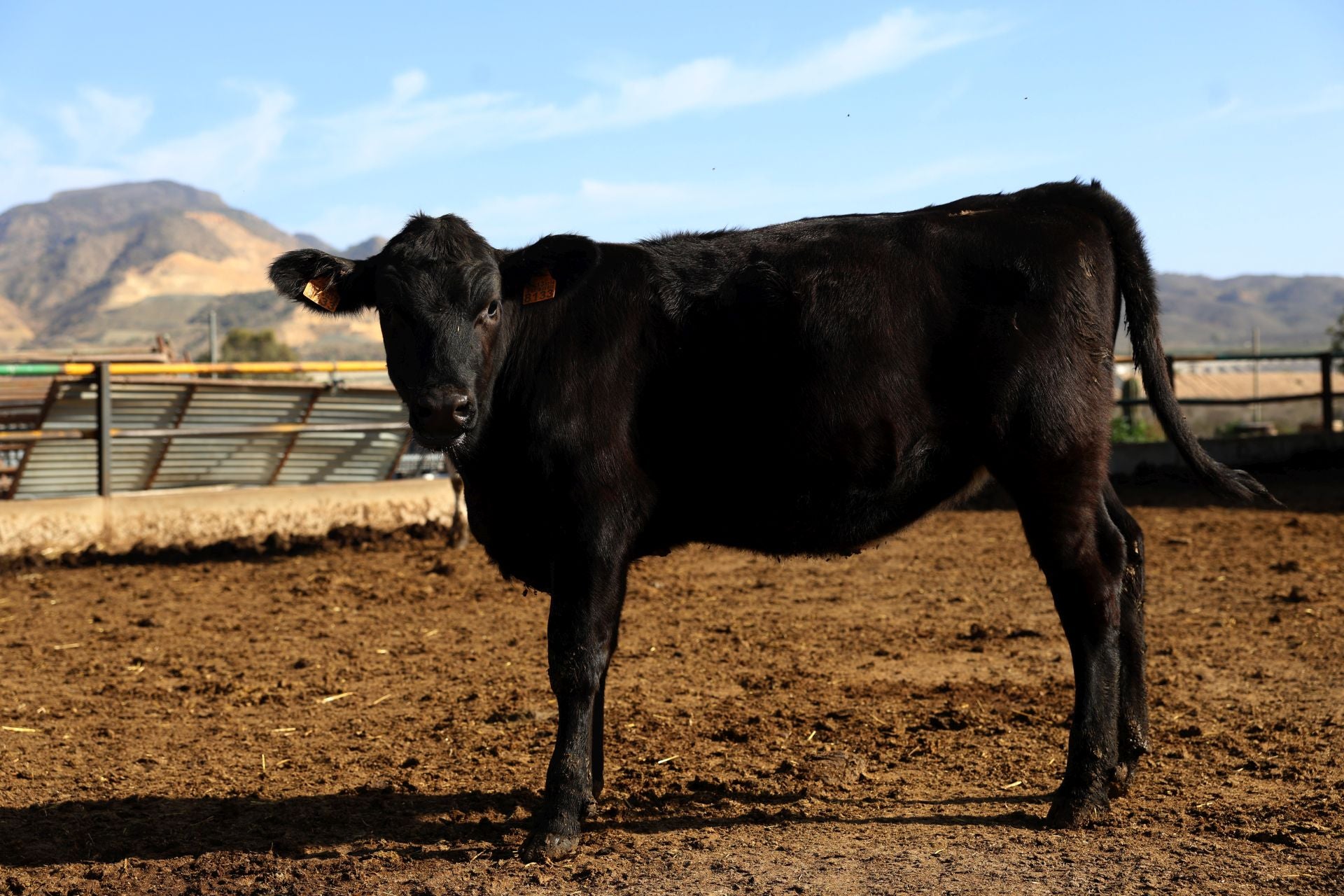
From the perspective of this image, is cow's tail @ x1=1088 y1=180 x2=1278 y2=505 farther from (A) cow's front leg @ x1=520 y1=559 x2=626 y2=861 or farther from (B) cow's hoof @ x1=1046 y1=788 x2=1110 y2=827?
(A) cow's front leg @ x1=520 y1=559 x2=626 y2=861

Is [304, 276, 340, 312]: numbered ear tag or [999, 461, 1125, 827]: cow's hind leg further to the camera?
[304, 276, 340, 312]: numbered ear tag

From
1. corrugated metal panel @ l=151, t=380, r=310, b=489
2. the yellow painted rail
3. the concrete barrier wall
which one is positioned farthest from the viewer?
corrugated metal panel @ l=151, t=380, r=310, b=489

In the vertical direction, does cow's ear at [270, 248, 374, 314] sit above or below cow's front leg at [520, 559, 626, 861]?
above

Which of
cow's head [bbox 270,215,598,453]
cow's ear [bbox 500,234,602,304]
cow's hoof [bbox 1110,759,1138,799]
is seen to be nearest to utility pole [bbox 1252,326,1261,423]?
cow's hoof [bbox 1110,759,1138,799]

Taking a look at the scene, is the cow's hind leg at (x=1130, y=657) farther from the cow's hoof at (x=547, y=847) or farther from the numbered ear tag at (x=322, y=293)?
the numbered ear tag at (x=322, y=293)

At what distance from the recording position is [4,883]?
12.2ft

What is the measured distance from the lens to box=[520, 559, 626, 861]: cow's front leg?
4.01m

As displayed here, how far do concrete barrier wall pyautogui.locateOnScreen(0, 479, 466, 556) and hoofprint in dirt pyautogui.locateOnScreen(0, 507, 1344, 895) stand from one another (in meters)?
0.97

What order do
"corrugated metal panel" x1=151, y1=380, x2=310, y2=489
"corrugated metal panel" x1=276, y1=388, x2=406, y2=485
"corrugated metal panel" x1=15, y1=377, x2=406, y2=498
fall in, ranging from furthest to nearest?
"corrugated metal panel" x1=276, y1=388, x2=406, y2=485, "corrugated metal panel" x1=151, y1=380, x2=310, y2=489, "corrugated metal panel" x1=15, y1=377, x2=406, y2=498

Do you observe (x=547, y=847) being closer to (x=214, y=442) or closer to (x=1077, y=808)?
(x=1077, y=808)

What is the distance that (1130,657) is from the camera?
14.9 feet

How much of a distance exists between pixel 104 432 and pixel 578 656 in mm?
8441

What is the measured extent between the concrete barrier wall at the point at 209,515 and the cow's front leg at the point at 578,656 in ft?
22.0

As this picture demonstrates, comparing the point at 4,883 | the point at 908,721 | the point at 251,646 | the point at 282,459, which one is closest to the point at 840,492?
the point at 908,721
